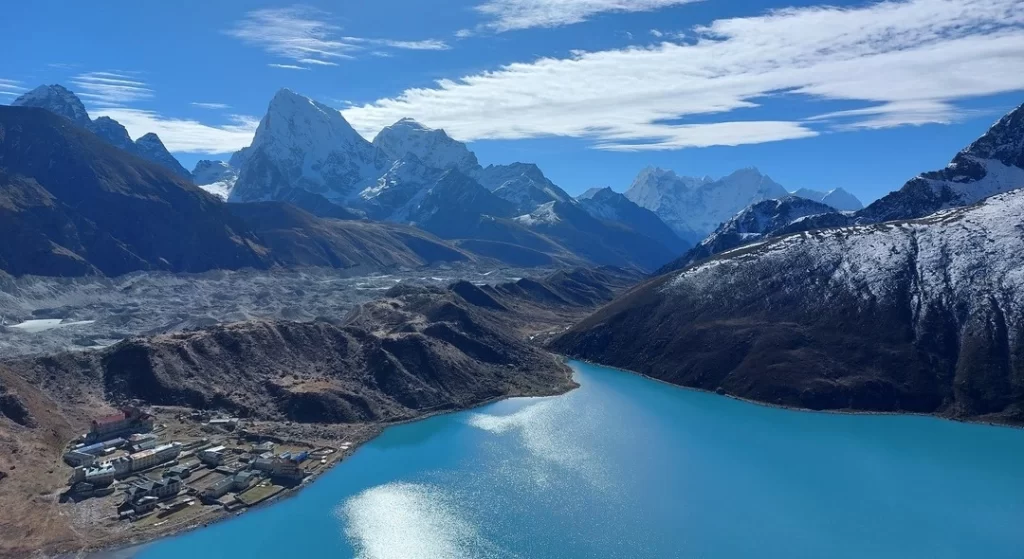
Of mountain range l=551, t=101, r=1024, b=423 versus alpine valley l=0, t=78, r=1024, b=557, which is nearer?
alpine valley l=0, t=78, r=1024, b=557

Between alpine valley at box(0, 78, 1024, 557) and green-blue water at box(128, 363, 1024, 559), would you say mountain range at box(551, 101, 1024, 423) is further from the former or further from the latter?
green-blue water at box(128, 363, 1024, 559)

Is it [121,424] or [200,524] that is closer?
[200,524]

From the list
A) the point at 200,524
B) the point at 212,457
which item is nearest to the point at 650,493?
the point at 200,524

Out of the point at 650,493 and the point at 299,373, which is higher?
the point at 299,373

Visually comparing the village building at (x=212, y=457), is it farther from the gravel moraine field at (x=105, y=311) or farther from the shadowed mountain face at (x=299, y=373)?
the gravel moraine field at (x=105, y=311)

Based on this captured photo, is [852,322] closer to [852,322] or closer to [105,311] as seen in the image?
[852,322]

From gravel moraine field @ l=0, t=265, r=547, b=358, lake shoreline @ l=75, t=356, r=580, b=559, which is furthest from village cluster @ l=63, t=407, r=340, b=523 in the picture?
gravel moraine field @ l=0, t=265, r=547, b=358

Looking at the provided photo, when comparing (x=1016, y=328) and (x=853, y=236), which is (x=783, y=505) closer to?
(x=1016, y=328)
